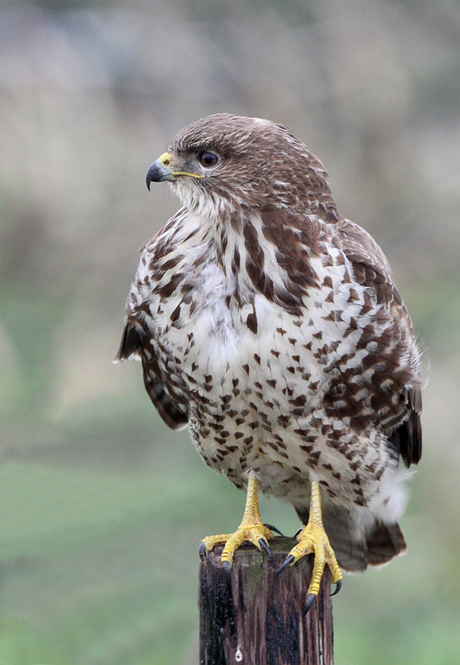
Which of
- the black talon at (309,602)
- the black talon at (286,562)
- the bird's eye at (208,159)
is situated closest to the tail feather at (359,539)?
the black talon at (286,562)

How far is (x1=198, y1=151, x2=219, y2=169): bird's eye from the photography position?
2.72 m

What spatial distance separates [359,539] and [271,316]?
1.21m

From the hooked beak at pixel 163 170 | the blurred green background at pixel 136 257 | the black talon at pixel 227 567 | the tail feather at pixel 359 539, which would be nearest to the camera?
the black talon at pixel 227 567

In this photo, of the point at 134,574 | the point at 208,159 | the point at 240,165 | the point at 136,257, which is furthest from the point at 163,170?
the point at 136,257

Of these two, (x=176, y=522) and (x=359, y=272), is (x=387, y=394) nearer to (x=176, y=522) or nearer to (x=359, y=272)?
(x=359, y=272)

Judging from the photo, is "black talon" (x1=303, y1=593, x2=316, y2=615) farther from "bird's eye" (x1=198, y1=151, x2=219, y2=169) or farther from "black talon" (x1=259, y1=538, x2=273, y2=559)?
"bird's eye" (x1=198, y1=151, x2=219, y2=169)

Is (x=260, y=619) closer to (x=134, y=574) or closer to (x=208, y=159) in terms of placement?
(x=208, y=159)

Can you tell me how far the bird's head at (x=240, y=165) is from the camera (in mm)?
2680

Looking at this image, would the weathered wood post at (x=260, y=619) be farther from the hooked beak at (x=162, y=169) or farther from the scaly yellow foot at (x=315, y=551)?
the hooked beak at (x=162, y=169)

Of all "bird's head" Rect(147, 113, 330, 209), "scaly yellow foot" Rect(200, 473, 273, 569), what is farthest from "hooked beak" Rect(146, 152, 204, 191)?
"scaly yellow foot" Rect(200, 473, 273, 569)

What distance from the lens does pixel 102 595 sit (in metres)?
4.52

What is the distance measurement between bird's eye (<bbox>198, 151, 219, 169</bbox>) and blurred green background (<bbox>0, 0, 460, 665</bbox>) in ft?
8.68

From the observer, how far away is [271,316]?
8.71ft

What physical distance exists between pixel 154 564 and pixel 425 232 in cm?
366
